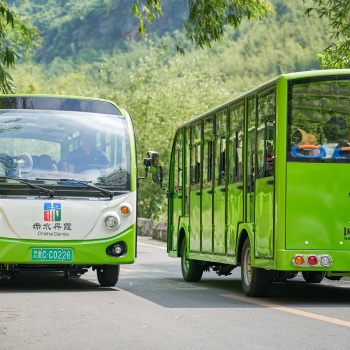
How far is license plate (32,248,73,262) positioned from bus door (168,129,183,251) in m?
4.30

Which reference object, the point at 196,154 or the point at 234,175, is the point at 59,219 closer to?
the point at 234,175

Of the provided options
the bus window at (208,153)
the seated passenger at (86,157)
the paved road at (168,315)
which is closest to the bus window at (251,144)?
the paved road at (168,315)

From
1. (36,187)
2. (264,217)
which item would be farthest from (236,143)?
(36,187)

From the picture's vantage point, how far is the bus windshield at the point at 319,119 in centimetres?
1380

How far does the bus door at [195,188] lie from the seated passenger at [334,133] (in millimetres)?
4550

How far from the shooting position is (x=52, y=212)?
15898 millimetres

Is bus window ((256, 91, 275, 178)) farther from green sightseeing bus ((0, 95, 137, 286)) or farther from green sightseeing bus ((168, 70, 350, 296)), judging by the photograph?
green sightseeing bus ((0, 95, 137, 286))

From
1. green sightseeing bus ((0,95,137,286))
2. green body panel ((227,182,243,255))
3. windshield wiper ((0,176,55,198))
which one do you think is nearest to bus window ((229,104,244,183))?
green body panel ((227,182,243,255))

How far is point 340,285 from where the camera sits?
18266 mm

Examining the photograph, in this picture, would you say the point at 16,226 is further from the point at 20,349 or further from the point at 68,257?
the point at 20,349

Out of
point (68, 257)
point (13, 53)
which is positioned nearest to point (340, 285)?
point (68, 257)

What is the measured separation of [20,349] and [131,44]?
17383 centimetres

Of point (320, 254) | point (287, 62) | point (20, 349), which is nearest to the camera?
point (20, 349)

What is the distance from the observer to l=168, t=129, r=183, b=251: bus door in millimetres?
20047
